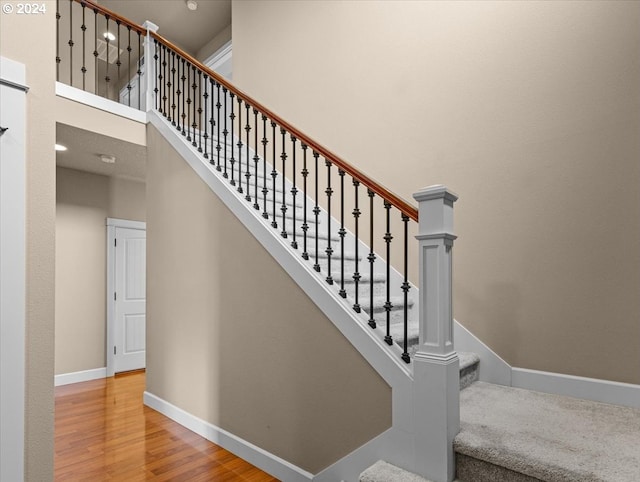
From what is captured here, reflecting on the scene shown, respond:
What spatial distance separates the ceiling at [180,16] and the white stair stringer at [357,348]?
451cm

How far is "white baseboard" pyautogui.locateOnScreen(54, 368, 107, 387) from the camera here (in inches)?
177

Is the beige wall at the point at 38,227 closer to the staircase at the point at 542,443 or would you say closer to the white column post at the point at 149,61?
the staircase at the point at 542,443

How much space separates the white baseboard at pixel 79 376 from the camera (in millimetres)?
4500

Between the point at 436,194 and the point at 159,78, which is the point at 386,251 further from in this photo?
the point at 159,78

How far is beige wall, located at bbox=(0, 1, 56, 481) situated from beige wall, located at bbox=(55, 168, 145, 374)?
345 cm

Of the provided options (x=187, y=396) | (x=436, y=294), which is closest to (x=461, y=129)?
(x=436, y=294)

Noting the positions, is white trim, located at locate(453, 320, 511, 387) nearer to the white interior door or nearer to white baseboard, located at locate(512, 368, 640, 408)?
white baseboard, located at locate(512, 368, 640, 408)

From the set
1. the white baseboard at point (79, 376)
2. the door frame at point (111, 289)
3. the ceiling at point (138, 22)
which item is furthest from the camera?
the door frame at point (111, 289)

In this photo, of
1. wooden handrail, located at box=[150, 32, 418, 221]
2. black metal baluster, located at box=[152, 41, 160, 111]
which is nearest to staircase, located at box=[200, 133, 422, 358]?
wooden handrail, located at box=[150, 32, 418, 221]

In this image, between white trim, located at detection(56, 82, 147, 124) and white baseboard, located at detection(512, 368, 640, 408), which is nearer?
white baseboard, located at detection(512, 368, 640, 408)

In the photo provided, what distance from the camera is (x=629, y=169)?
2234mm

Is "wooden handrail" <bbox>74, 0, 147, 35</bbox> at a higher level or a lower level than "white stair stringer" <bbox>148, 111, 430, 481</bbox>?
higher

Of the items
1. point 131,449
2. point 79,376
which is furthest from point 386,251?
point 79,376

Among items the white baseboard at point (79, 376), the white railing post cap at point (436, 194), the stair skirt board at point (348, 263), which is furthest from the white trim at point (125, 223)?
the white railing post cap at point (436, 194)
